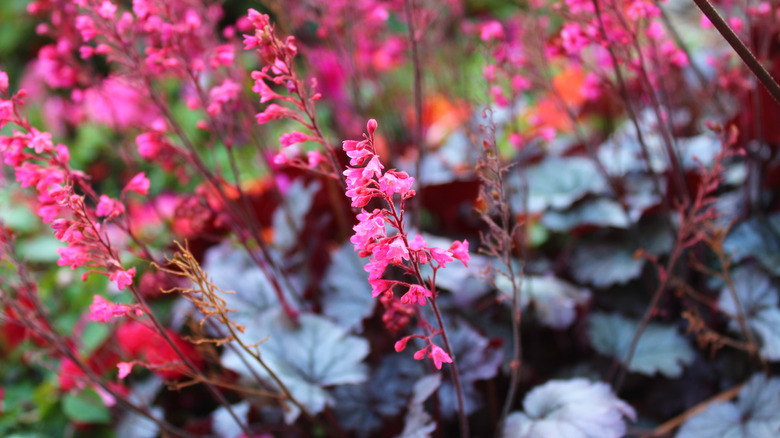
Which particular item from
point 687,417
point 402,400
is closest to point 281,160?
point 402,400

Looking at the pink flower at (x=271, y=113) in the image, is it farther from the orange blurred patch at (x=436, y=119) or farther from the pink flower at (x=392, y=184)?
the orange blurred patch at (x=436, y=119)

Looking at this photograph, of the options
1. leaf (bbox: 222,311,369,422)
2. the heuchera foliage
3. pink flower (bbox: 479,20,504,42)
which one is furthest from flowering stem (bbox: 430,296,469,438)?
pink flower (bbox: 479,20,504,42)

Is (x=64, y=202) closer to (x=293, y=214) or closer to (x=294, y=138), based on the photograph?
(x=294, y=138)

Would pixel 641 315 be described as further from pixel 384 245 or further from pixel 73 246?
pixel 73 246

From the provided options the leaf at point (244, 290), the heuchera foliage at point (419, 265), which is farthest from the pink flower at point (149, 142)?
the leaf at point (244, 290)

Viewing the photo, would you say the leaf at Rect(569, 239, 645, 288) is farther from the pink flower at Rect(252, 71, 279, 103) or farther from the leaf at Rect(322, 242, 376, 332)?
the pink flower at Rect(252, 71, 279, 103)

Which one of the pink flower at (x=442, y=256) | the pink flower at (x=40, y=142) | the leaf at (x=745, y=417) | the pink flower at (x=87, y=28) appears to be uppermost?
the pink flower at (x=87, y=28)

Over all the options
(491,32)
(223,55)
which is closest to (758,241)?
(491,32)
